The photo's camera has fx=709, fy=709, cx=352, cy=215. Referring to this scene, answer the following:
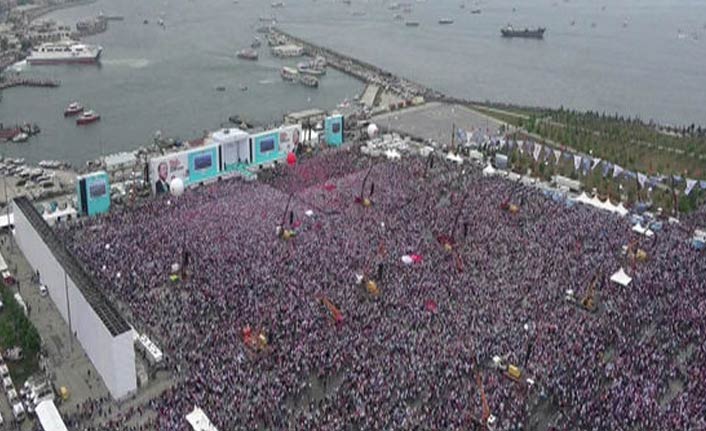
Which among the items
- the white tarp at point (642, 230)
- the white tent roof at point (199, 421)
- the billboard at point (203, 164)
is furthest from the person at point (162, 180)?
the white tarp at point (642, 230)

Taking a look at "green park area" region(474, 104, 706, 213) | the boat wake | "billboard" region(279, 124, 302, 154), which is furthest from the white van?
the boat wake

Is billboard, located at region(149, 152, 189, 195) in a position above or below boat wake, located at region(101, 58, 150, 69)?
above

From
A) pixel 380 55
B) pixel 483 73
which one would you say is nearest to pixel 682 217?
pixel 483 73

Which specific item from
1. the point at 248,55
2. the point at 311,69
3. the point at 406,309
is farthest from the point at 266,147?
the point at 248,55

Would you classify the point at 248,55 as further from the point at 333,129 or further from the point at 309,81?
the point at 333,129

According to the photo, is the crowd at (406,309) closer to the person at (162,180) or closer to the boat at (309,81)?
the person at (162,180)

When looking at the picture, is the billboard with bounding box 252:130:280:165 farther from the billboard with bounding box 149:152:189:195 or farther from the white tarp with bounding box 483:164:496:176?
the white tarp with bounding box 483:164:496:176
